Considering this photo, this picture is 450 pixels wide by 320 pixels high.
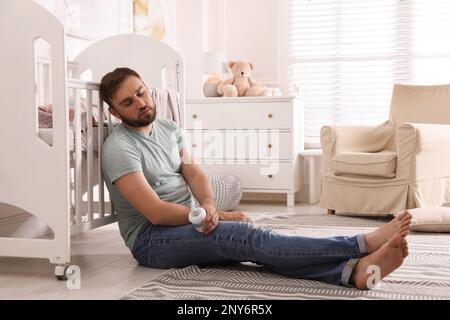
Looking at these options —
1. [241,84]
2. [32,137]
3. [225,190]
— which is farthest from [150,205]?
[241,84]

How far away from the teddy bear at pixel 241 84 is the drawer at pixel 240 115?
0.39 feet

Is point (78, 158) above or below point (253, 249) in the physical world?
above

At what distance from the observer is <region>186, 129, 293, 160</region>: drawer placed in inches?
163

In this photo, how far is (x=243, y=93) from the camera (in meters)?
4.30

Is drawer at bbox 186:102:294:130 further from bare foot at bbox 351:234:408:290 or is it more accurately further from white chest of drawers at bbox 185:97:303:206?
bare foot at bbox 351:234:408:290

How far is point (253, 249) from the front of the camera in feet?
6.27

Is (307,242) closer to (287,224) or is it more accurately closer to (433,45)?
(287,224)

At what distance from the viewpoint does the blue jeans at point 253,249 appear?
1814mm

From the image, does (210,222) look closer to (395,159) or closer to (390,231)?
(390,231)

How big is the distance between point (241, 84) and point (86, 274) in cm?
241

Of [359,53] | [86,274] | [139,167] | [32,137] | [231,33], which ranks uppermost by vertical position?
[231,33]

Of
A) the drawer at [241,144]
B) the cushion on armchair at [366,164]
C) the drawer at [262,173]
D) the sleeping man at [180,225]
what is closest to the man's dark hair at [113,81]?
the sleeping man at [180,225]

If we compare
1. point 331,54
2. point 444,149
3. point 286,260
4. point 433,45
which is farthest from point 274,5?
point 286,260

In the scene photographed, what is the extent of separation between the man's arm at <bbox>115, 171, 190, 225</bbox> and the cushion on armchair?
170 centimetres
